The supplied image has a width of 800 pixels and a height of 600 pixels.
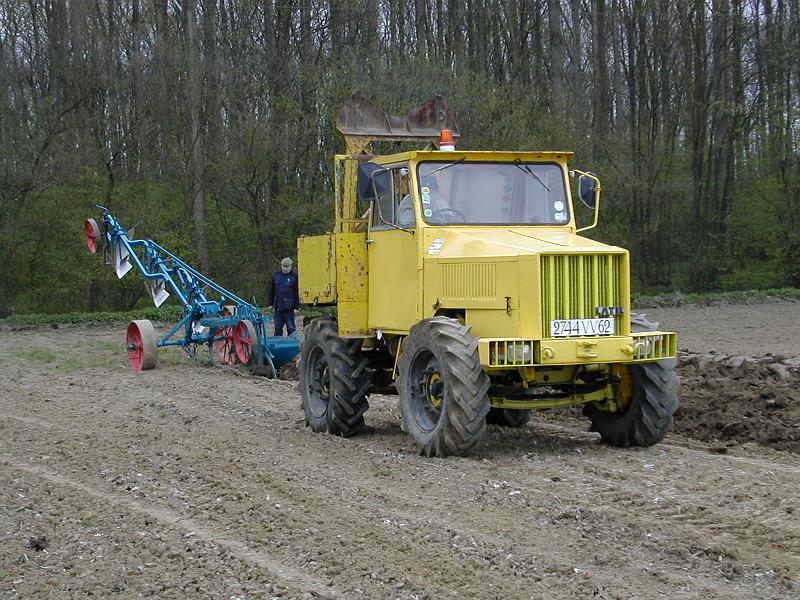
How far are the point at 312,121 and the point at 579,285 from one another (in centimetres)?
1980

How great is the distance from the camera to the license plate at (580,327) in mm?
8953

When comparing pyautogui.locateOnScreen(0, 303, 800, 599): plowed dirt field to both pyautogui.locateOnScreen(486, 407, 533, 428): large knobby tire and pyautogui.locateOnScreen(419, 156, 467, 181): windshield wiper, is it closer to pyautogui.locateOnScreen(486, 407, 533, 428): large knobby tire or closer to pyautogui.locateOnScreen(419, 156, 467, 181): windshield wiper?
pyautogui.locateOnScreen(486, 407, 533, 428): large knobby tire

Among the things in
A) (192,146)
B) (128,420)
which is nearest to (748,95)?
(192,146)

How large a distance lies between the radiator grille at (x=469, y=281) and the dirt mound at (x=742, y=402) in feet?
8.45

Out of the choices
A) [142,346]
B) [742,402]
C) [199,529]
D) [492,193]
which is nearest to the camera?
[199,529]

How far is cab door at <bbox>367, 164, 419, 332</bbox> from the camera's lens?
9.98m

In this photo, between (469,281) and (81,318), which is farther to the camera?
(81,318)

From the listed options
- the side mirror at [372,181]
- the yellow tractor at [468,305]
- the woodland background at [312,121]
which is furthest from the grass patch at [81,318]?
the side mirror at [372,181]

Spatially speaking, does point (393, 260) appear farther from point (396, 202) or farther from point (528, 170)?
point (528, 170)

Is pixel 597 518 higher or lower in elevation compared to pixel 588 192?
lower

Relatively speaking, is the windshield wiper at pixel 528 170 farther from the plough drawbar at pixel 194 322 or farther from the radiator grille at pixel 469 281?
the plough drawbar at pixel 194 322

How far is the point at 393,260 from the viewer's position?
1028 cm

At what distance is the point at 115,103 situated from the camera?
94.3ft

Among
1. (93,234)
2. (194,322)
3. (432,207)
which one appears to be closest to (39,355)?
(93,234)
